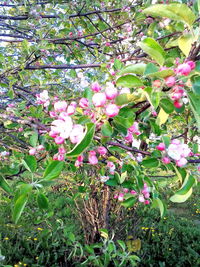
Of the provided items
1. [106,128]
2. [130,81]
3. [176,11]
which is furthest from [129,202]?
[176,11]

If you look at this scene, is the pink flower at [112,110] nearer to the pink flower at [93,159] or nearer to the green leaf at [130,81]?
the green leaf at [130,81]

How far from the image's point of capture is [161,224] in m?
4.27

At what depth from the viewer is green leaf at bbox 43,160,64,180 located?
2.54 feet

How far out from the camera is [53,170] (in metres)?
0.79

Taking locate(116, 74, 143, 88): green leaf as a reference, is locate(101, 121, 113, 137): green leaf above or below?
below

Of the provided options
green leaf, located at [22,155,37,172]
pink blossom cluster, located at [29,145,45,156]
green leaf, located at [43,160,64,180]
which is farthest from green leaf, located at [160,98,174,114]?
pink blossom cluster, located at [29,145,45,156]

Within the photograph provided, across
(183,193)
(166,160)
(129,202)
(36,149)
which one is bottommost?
(129,202)

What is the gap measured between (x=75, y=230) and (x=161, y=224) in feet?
4.68

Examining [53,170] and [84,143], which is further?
[53,170]

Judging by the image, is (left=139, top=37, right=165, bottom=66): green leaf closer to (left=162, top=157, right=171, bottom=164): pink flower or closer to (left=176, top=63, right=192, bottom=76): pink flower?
(left=176, top=63, right=192, bottom=76): pink flower

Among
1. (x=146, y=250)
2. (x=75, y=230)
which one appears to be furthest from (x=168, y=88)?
(x=75, y=230)

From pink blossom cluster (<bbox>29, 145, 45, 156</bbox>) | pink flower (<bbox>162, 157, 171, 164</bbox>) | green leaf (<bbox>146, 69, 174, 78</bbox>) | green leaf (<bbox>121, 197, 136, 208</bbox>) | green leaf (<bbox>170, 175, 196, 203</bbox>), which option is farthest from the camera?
green leaf (<bbox>121, 197, 136, 208</bbox>)

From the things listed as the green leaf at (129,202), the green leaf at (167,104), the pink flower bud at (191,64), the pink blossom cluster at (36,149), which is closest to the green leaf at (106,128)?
the green leaf at (167,104)

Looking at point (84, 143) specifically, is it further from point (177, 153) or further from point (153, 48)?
point (177, 153)
